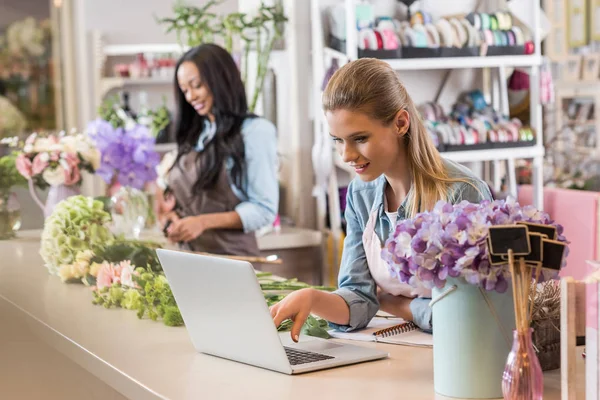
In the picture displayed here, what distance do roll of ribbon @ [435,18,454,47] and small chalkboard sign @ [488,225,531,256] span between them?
3204mm

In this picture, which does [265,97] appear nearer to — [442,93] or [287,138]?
[287,138]

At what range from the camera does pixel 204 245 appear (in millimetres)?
3953

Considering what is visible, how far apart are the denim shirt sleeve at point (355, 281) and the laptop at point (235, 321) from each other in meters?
0.15

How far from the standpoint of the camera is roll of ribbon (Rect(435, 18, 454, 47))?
4.54 metres

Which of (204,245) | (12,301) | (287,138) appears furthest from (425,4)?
(12,301)

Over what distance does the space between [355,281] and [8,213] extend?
1.83m

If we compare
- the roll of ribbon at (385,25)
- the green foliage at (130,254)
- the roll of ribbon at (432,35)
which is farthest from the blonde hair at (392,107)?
the roll of ribbon at (432,35)

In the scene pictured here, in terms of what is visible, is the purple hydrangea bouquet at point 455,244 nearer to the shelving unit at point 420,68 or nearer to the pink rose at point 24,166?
the pink rose at point 24,166

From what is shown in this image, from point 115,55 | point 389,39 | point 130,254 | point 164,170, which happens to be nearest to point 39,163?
point 164,170

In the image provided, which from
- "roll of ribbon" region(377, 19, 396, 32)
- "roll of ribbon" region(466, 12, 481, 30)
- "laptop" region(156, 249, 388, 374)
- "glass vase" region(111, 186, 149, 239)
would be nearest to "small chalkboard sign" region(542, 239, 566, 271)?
"laptop" region(156, 249, 388, 374)

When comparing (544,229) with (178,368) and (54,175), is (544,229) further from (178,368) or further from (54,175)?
(54,175)

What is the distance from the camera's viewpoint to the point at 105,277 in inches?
99.5

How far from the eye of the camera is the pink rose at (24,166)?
11.7 ft

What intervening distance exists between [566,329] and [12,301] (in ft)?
5.76
